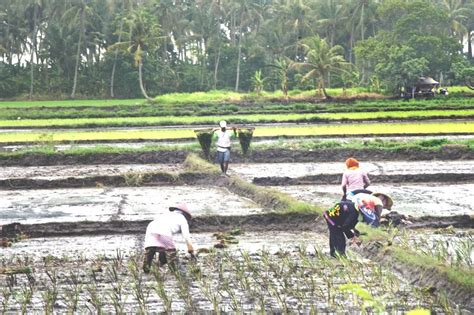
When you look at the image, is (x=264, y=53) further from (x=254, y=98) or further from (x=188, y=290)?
(x=188, y=290)

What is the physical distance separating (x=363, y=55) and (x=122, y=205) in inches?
1562

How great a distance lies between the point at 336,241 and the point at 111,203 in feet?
21.6

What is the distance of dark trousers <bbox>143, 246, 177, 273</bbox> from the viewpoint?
8.78 m

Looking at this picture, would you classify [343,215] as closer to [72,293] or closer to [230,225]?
[72,293]

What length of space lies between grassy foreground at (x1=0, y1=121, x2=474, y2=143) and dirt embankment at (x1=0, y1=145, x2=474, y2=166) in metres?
2.60

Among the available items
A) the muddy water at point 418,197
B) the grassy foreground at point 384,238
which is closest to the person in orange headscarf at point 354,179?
the grassy foreground at point 384,238

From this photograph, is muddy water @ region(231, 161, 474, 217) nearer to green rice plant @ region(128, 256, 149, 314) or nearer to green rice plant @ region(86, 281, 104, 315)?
green rice plant @ region(128, 256, 149, 314)

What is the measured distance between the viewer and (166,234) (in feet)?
28.8

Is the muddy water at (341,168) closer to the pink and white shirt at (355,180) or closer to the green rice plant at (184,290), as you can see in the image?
the pink and white shirt at (355,180)

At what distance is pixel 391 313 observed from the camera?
6.61m

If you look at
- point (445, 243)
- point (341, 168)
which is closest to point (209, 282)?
point (445, 243)

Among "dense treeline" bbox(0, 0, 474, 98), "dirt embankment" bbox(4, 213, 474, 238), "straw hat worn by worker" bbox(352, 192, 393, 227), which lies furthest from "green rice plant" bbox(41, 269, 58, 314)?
"dense treeline" bbox(0, 0, 474, 98)

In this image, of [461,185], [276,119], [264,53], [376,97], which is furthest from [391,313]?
[264,53]

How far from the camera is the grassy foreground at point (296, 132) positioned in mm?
27328
